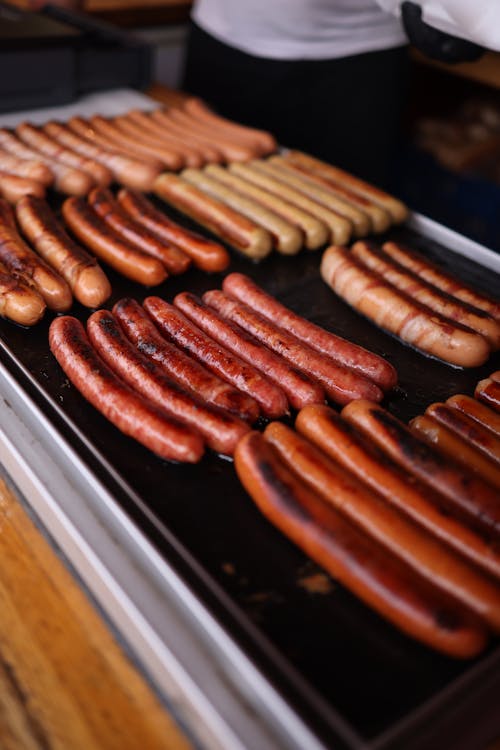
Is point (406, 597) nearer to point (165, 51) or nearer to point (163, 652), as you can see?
point (163, 652)

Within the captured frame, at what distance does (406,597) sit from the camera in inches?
66.5

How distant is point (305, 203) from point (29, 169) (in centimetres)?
163

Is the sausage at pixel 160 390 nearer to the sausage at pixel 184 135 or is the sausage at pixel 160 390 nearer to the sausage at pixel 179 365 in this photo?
the sausage at pixel 179 365

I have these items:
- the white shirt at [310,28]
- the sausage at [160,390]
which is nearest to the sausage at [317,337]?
the sausage at [160,390]

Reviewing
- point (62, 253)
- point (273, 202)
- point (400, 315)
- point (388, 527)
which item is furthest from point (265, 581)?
point (273, 202)

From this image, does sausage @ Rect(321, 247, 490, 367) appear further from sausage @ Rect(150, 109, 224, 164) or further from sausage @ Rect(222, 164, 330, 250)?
sausage @ Rect(150, 109, 224, 164)

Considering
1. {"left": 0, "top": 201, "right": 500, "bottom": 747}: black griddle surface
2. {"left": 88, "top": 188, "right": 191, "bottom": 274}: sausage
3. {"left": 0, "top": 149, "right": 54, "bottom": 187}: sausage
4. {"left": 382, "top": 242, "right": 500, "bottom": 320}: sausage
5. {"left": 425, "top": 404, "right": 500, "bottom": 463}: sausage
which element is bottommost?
{"left": 0, "top": 201, "right": 500, "bottom": 747}: black griddle surface

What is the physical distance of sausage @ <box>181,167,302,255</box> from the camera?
3527 millimetres

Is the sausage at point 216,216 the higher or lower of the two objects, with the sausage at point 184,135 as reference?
lower

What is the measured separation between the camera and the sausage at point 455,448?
2.20 m

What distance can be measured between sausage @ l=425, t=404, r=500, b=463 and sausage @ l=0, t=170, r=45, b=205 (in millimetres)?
2507

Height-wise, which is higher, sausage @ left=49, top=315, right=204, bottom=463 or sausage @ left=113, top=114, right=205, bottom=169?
sausage @ left=113, top=114, right=205, bottom=169

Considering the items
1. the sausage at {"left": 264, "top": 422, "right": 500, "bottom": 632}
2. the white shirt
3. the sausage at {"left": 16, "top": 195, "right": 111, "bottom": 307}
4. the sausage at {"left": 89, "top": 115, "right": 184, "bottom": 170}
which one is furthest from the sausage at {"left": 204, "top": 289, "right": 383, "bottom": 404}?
the white shirt

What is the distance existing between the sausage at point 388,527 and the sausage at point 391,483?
0.10ft
